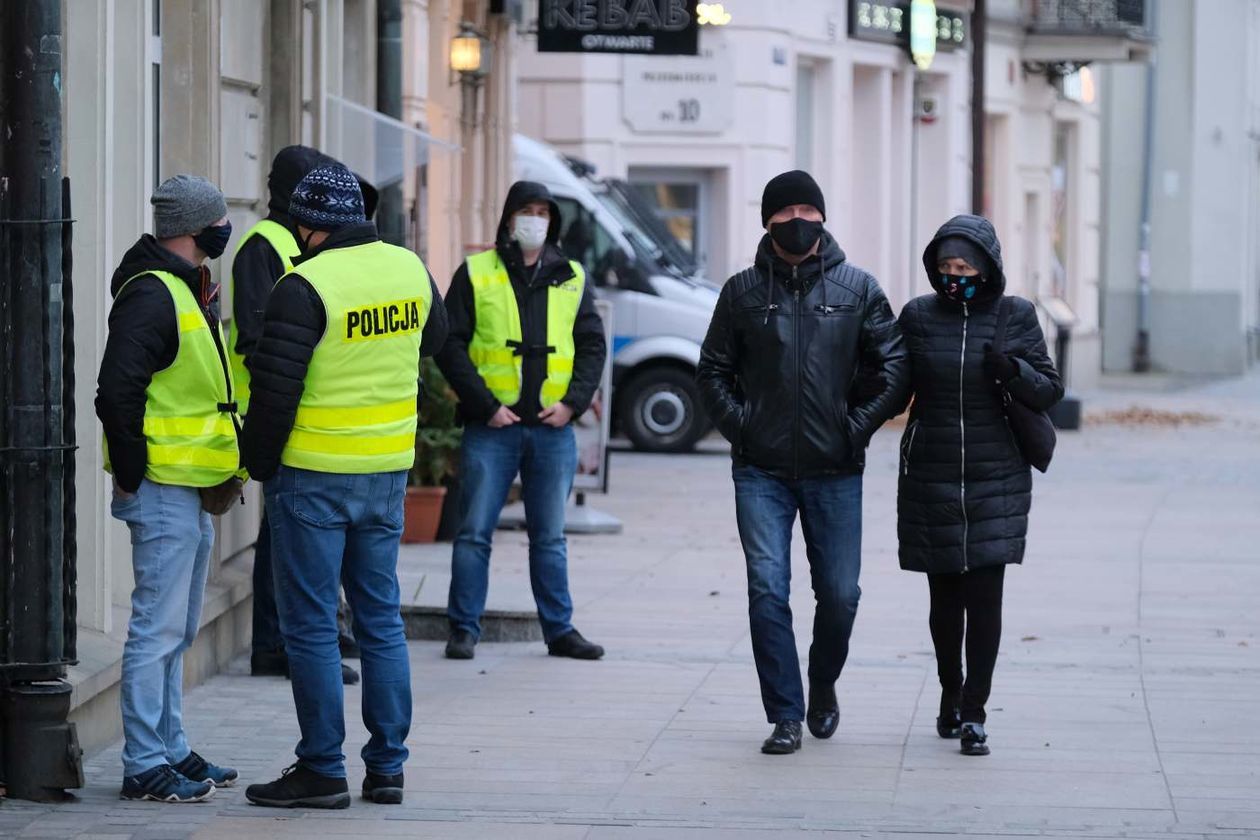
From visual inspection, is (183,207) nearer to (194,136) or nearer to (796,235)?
A: (796,235)

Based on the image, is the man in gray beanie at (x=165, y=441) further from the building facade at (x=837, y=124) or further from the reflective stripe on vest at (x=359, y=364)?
the building facade at (x=837, y=124)

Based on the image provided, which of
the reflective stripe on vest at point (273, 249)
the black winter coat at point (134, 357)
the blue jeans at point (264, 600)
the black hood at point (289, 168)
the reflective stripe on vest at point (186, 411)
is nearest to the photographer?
the black winter coat at point (134, 357)

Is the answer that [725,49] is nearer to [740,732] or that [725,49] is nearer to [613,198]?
[613,198]

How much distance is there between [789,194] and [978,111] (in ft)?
49.8

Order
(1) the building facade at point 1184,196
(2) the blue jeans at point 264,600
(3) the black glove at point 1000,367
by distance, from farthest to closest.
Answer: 1. (1) the building facade at point 1184,196
2. (2) the blue jeans at point 264,600
3. (3) the black glove at point 1000,367

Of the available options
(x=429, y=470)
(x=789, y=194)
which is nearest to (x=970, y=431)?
(x=789, y=194)

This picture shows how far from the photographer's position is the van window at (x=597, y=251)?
1964 cm

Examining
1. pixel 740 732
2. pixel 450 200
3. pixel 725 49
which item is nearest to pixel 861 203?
pixel 725 49

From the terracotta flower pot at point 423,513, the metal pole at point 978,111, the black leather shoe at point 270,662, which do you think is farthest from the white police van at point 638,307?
the black leather shoe at point 270,662

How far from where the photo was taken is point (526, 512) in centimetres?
916

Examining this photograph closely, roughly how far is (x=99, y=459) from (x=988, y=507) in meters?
2.81

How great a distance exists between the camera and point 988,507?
7285 mm

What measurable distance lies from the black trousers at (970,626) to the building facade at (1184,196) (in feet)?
95.9

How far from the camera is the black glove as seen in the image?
716 centimetres
